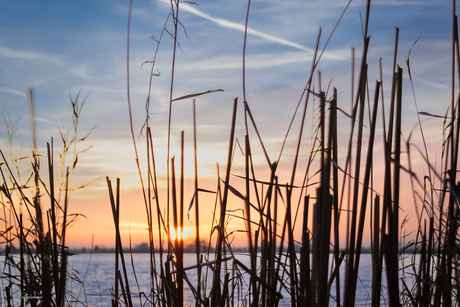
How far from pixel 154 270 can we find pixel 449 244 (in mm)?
947

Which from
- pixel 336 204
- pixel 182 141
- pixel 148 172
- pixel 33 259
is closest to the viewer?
pixel 336 204

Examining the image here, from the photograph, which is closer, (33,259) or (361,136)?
(361,136)

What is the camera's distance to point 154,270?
1352 millimetres

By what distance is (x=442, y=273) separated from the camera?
1.09 m

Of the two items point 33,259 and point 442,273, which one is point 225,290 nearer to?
point 442,273

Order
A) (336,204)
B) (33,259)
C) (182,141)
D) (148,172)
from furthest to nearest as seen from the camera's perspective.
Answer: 1. (33,259)
2. (148,172)
3. (182,141)
4. (336,204)

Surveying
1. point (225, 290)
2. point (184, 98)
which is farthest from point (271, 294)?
point (184, 98)

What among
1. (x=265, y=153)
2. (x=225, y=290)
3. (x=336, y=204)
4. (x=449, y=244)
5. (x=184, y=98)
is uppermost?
(x=184, y=98)

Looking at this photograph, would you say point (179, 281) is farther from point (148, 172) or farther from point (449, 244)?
point (449, 244)

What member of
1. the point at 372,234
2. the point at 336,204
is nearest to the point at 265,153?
the point at 336,204

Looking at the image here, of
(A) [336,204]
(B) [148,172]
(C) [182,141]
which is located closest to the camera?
(A) [336,204]

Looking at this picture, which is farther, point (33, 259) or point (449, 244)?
point (33, 259)

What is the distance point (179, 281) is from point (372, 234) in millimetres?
590

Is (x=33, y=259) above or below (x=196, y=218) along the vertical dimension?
below
